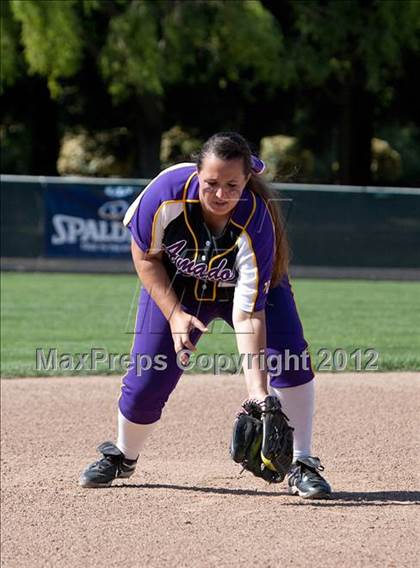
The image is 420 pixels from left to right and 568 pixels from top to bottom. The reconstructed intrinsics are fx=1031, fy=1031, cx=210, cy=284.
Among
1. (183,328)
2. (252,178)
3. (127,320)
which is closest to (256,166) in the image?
(252,178)

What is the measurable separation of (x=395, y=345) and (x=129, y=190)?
739cm

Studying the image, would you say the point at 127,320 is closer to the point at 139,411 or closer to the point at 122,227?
the point at 122,227

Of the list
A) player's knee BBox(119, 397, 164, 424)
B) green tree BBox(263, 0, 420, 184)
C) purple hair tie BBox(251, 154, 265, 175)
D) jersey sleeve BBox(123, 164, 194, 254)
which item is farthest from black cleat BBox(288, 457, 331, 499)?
green tree BBox(263, 0, 420, 184)

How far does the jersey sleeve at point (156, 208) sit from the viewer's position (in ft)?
14.8

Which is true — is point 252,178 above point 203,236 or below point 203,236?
above

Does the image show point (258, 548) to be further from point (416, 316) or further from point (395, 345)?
point (416, 316)

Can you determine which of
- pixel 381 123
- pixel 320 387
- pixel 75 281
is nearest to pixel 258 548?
pixel 320 387

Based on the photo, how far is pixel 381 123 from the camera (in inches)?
1129

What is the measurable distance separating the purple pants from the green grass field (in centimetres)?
182

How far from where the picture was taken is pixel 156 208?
14.8ft

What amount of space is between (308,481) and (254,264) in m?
1.20

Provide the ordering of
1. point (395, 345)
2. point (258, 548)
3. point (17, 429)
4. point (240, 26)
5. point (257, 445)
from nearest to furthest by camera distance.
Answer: point (258, 548) < point (257, 445) < point (17, 429) < point (395, 345) < point (240, 26)

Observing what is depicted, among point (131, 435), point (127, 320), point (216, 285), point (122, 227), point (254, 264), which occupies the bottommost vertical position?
point (122, 227)

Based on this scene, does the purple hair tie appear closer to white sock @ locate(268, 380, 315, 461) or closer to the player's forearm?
the player's forearm
